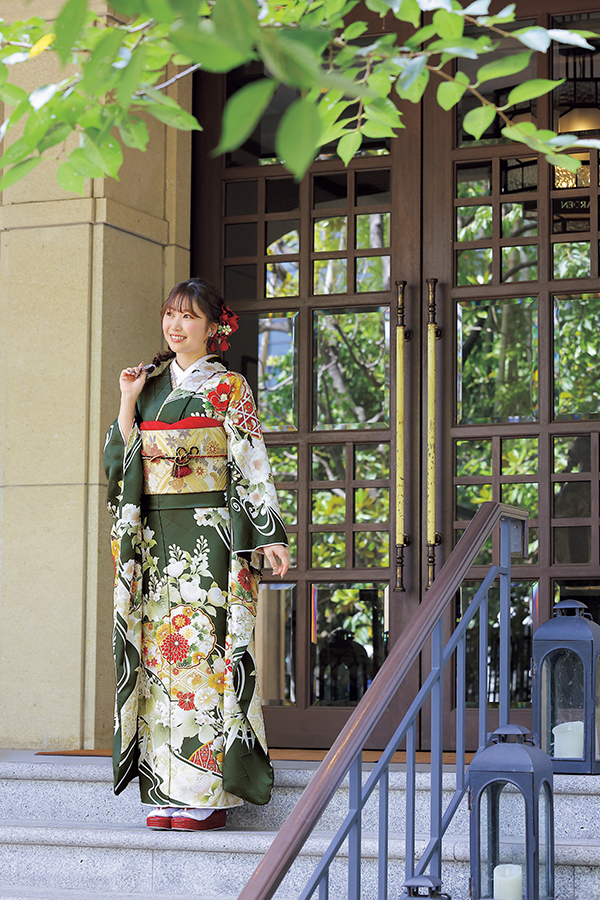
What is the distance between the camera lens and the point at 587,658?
331 centimetres

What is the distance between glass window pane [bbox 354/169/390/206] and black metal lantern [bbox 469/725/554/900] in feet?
8.27

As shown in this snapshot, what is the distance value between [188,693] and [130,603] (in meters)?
0.32

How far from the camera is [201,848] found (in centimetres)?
314

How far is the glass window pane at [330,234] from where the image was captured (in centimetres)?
462

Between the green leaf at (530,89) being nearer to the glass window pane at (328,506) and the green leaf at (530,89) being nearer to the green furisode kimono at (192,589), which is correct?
the green furisode kimono at (192,589)

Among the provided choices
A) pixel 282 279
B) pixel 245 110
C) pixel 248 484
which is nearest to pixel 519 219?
pixel 282 279

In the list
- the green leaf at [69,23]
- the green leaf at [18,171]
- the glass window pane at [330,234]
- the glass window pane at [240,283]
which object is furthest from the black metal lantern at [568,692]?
the green leaf at [69,23]

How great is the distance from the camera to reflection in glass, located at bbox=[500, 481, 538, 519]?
429 cm

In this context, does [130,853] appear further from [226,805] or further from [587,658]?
Result: [587,658]

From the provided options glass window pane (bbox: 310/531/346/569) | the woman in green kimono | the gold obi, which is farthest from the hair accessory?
glass window pane (bbox: 310/531/346/569)

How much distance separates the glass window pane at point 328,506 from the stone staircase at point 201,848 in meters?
1.19

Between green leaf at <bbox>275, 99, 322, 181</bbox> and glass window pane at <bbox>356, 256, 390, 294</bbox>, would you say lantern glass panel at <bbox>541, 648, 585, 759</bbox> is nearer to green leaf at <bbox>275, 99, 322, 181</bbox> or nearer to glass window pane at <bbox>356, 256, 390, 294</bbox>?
glass window pane at <bbox>356, 256, 390, 294</bbox>

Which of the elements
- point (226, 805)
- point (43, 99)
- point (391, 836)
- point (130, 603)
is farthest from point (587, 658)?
point (43, 99)

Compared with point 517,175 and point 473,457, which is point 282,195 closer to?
point 517,175
